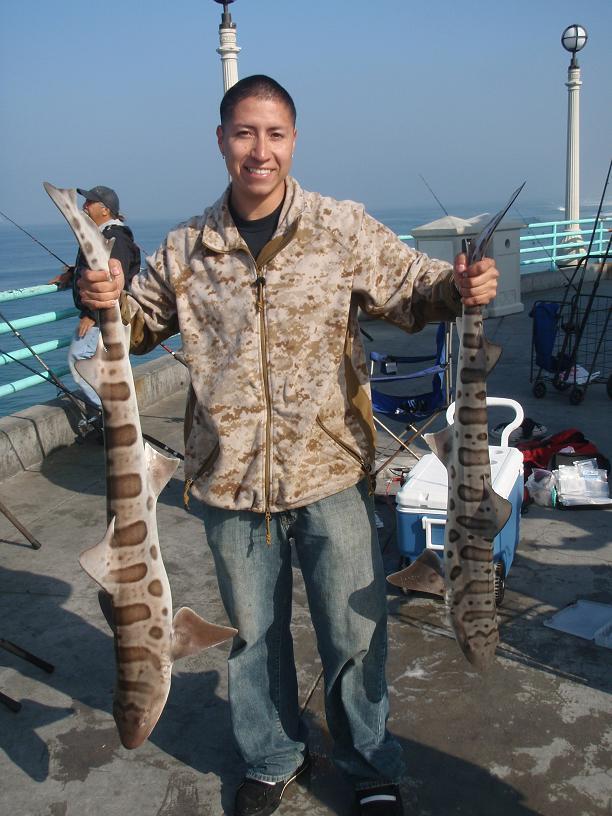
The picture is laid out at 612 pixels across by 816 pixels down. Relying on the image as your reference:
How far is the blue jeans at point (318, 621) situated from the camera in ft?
10.5

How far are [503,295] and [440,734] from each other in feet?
42.1

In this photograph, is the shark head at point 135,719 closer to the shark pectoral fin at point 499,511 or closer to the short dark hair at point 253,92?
the shark pectoral fin at point 499,511

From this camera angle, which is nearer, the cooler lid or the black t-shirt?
the black t-shirt

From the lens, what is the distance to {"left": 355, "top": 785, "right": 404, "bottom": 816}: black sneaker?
3.27m

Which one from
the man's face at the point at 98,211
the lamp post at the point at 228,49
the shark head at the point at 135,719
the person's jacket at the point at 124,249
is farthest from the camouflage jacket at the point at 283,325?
the lamp post at the point at 228,49

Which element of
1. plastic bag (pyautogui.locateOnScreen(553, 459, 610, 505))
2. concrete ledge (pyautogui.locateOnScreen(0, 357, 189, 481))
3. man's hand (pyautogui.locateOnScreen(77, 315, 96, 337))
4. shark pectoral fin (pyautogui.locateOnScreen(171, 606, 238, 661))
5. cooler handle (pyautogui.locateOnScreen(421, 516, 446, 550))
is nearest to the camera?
shark pectoral fin (pyautogui.locateOnScreen(171, 606, 238, 661))

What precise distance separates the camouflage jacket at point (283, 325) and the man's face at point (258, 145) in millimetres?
130

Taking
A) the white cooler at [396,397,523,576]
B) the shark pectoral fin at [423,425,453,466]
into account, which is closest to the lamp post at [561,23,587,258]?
the white cooler at [396,397,523,576]

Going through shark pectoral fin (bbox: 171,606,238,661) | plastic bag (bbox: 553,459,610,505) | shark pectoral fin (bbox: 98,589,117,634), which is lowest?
plastic bag (bbox: 553,459,610,505)

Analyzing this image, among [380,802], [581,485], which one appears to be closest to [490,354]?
[380,802]

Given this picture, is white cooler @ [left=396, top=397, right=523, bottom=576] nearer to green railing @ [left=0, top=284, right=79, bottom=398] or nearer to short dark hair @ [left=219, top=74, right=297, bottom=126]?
short dark hair @ [left=219, top=74, right=297, bottom=126]

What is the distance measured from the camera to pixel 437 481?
207 inches

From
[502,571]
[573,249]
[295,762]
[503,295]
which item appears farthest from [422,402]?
[573,249]

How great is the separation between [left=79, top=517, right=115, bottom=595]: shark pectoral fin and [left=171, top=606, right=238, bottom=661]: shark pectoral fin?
12.0 inches
